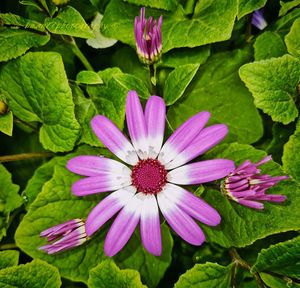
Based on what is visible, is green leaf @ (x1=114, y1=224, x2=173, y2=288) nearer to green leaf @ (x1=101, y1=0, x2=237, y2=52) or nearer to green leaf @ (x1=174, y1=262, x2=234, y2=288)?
green leaf @ (x1=174, y1=262, x2=234, y2=288)

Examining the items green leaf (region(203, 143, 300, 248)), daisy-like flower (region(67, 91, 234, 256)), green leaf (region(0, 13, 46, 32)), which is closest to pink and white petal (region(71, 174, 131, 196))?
daisy-like flower (region(67, 91, 234, 256))

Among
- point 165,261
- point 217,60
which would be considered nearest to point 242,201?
point 165,261

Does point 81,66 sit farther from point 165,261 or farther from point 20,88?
point 165,261

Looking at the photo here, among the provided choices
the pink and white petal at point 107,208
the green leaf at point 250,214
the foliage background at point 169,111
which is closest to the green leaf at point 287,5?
the foliage background at point 169,111

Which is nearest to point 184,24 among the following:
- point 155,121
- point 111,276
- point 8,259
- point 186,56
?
point 186,56

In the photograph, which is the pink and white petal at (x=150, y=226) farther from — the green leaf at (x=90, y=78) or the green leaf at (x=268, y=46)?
the green leaf at (x=268, y=46)

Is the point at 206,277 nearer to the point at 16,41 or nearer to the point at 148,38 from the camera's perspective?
the point at 148,38
